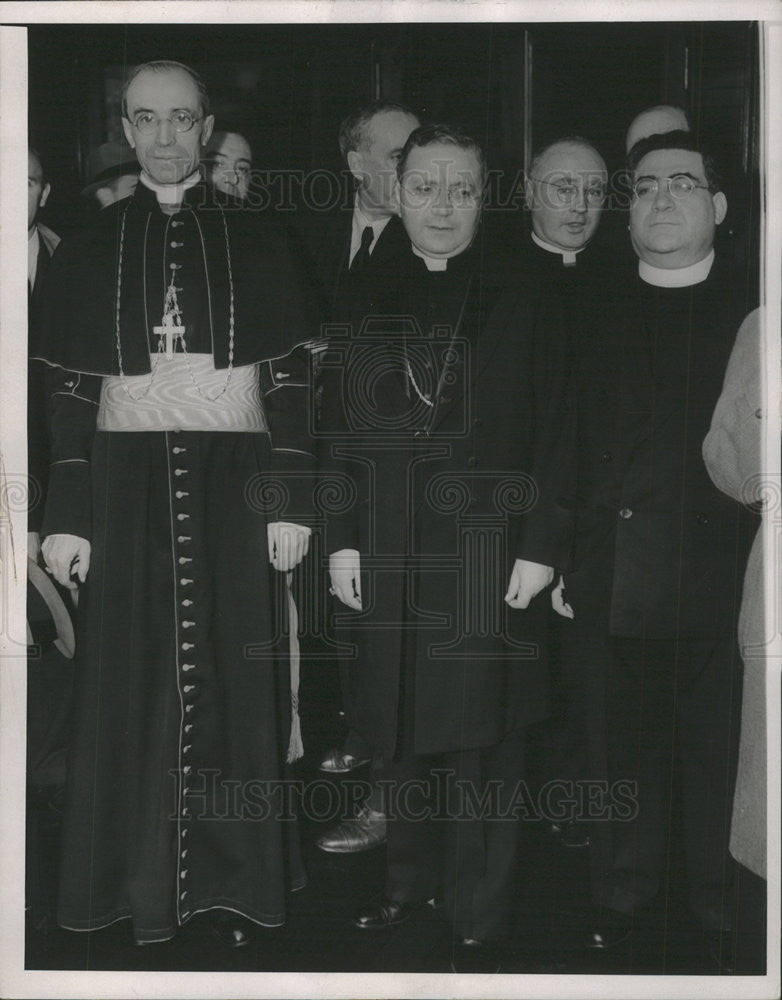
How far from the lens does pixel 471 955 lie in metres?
2.13

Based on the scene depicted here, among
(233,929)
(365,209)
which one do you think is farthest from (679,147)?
(233,929)

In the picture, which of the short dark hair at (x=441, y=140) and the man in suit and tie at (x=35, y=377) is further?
the man in suit and tie at (x=35, y=377)

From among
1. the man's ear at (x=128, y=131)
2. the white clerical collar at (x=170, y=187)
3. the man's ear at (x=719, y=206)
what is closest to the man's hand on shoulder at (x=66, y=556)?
the white clerical collar at (x=170, y=187)

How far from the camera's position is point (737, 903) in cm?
217

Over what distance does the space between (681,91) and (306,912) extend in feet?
6.60

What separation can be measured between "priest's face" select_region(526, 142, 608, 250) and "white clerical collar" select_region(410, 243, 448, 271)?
215 mm

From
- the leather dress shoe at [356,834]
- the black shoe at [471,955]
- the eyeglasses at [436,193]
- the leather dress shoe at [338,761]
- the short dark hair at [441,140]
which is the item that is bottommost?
the black shoe at [471,955]

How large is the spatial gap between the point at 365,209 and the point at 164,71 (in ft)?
1.76

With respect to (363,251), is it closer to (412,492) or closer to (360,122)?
(360,122)

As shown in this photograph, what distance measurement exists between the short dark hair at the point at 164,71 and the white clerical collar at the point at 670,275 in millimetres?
1026

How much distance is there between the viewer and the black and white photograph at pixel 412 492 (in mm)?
2084

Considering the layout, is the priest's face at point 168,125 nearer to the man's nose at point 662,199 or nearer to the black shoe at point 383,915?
the man's nose at point 662,199

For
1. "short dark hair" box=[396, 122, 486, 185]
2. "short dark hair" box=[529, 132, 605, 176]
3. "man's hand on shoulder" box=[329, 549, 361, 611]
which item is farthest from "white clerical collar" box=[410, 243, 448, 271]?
"man's hand on shoulder" box=[329, 549, 361, 611]

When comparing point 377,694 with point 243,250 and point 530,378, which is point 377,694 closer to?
point 530,378
